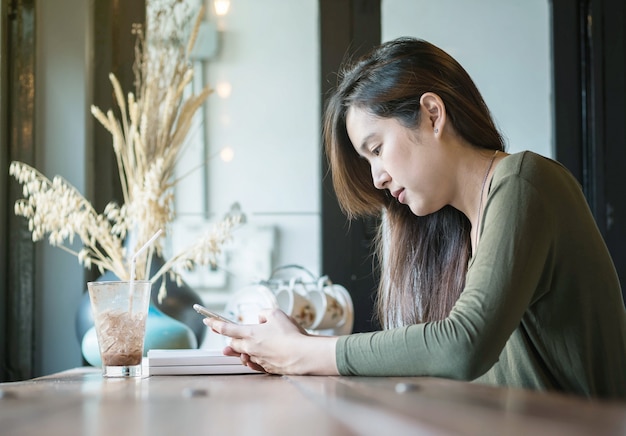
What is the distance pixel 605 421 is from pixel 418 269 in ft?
4.42

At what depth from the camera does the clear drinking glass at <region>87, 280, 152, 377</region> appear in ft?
4.44

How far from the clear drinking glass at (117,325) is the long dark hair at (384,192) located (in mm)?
586

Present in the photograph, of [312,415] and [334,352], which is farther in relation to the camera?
[334,352]

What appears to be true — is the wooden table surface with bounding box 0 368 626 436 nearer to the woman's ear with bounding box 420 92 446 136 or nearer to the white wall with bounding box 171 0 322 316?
the woman's ear with bounding box 420 92 446 136

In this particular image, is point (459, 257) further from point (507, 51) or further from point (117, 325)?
point (507, 51)

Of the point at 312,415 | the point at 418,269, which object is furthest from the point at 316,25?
the point at 312,415

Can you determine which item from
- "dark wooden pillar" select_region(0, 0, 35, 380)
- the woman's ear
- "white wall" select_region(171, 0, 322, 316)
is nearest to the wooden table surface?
the woman's ear

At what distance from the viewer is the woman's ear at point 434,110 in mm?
1551

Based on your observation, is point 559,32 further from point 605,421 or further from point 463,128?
point 605,421

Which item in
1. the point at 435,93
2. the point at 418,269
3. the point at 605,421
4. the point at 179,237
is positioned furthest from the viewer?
the point at 179,237

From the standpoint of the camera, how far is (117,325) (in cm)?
135

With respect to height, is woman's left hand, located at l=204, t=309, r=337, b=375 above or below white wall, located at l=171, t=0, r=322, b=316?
below

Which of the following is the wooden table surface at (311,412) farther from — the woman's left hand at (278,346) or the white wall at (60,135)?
the white wall at (60,135)

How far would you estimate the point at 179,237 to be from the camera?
3.11m
